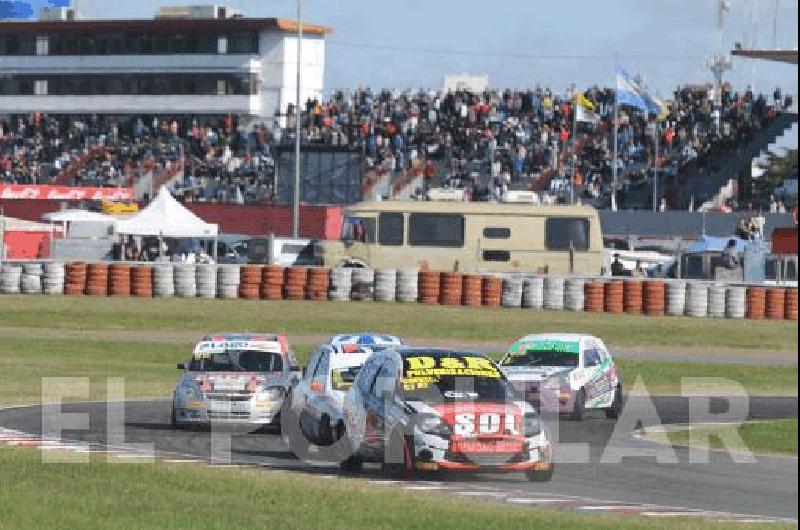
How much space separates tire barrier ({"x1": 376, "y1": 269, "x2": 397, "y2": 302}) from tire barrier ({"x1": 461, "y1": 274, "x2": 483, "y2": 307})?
5.18ft

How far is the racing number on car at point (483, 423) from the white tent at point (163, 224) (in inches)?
1399

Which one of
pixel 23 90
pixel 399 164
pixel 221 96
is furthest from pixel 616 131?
pixel 23 90

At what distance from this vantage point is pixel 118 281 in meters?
45.4

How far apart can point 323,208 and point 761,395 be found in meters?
31.9

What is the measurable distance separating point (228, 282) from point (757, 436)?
22468 millimetres

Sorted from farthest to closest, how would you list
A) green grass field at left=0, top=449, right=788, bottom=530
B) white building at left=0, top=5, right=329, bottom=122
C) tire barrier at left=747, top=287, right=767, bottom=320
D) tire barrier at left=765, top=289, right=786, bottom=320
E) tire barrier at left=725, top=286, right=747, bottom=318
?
white building at left=0, top=5, right=329, bottom=122 → tire barrier at left=725, top=286, right=747, bottom=318 → tire barrier at left=747, top=287, right=767, bottom=320 → tire barrier at left=765, top=289, right=786, bottom=320 → green grass field at left=0, top=449, right=788, bottom=530

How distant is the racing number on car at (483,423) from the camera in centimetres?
1803

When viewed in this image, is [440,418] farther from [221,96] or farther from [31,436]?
[221,96]

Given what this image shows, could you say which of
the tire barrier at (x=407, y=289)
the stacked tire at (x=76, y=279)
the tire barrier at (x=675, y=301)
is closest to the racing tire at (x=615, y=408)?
the tire barrier at (x=675, y=301)

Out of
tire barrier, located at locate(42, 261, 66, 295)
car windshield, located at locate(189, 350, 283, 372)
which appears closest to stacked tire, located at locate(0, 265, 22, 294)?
tire barrier, located at locate(42, 261, 66, 295)

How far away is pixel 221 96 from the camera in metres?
91.6

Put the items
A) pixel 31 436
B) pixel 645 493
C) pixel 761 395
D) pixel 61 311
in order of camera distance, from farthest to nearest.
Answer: pixel 61 311 < pixel 761 395 < pixel 31 436 < pixel 645 493

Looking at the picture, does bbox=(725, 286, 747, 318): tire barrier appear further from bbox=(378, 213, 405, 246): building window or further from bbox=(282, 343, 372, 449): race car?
bbox=(282, 343, 372, 449): race car

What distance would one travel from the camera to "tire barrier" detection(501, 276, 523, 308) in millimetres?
45219
